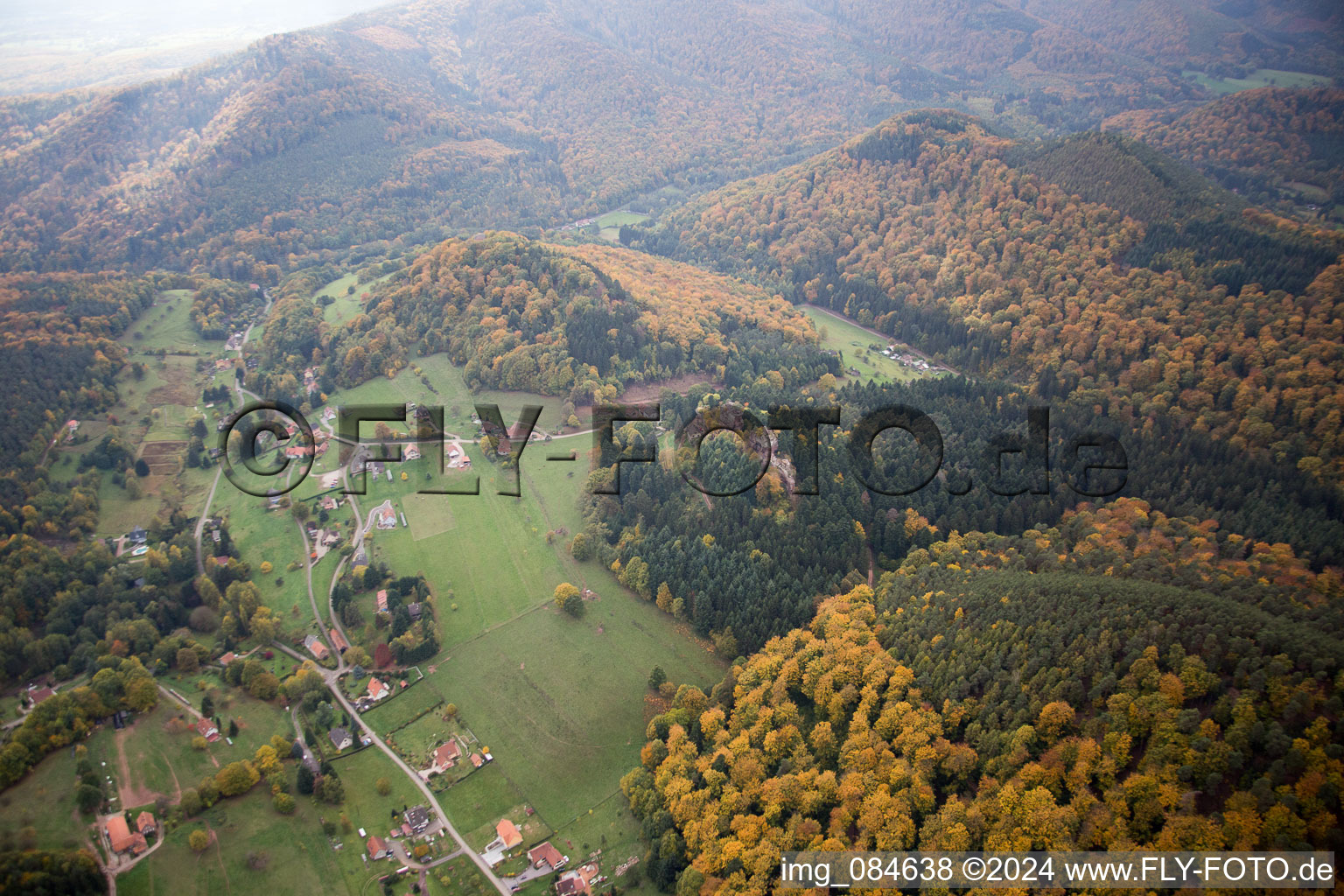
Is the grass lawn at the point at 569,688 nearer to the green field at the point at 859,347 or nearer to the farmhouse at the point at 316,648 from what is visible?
the farmhouse at the point at 316,648

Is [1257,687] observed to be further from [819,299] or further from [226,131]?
[226,131]

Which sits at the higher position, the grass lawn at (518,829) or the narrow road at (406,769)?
the narrow road at (406,769)

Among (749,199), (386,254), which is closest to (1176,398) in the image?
(749,199)

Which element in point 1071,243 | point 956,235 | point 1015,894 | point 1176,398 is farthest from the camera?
point 956,235

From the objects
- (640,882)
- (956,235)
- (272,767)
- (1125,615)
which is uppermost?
(956,235)

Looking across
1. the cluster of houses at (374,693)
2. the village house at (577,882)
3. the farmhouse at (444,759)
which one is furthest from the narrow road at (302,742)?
the village house at (577,882)

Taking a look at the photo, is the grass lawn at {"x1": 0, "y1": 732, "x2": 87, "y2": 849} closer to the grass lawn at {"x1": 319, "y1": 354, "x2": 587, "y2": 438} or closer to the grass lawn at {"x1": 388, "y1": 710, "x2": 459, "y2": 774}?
the grass lawn at {"x1": 388, "y1": 710, "x2": 459, "y2": 774}
